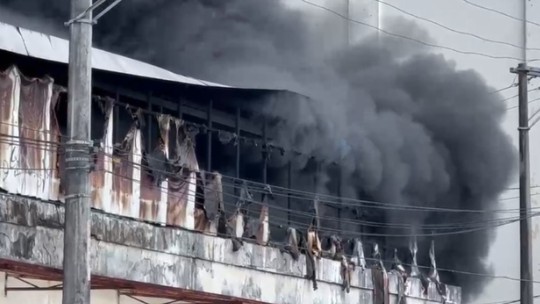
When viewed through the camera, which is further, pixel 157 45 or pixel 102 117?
pixel 157 45

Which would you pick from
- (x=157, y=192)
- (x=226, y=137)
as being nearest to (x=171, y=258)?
(x=157, y=192)

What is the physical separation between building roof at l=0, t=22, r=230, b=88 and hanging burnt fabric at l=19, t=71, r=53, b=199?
523mm

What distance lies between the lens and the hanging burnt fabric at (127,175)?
20.0 meters

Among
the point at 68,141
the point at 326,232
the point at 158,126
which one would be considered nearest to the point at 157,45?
the point at 326,232

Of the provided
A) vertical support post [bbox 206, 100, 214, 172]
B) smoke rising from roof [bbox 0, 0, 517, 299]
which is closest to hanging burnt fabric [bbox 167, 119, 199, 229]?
vertical support post [bbox 206, 100, 214, 172]

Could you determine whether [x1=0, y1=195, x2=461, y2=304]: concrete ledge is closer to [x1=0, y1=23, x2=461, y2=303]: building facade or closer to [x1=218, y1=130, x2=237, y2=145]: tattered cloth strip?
[x1=0, y1=23, x2=461, y2=303]: building facade

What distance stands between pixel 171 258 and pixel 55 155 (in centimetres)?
237

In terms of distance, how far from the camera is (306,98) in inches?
1105

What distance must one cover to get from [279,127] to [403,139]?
4.71 metres

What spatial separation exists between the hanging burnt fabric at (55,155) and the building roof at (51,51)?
60 cm

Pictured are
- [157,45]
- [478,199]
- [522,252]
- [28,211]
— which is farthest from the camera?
[478,199]

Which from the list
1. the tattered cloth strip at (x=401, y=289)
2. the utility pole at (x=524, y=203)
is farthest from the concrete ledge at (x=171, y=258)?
the utility pole at (x=524, y=203)

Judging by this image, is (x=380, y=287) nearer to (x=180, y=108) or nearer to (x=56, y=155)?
(x=180, y=108)

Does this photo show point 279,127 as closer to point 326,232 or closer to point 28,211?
point 326,232
